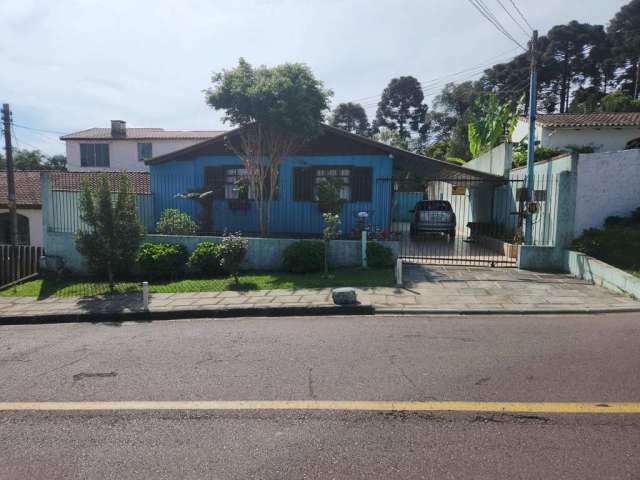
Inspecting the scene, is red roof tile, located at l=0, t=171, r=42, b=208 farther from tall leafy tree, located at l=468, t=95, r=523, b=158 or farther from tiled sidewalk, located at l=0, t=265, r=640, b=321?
tall leafy tree, located at l=468, t=95, r=523, b=158

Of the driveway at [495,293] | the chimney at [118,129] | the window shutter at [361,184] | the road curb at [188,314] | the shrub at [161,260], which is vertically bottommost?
the road curb at [188,314]

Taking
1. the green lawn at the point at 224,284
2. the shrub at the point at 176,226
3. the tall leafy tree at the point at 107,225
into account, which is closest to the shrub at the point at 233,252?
the green lawn at the point at 224,284

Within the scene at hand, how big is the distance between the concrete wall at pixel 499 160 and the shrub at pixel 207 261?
10.6m

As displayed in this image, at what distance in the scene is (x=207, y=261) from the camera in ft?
35.5

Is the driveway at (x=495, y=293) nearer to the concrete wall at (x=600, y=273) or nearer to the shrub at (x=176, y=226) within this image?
the concrete wall at (x=600, y=273)

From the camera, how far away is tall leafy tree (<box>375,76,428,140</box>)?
55.0m

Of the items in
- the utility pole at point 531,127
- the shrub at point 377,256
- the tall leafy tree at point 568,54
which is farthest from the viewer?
the tall leafy tree at point 568,54

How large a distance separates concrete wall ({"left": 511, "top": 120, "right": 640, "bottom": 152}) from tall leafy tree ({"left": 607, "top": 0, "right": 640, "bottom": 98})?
21585mm

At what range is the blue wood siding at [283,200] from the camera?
48.7 feet

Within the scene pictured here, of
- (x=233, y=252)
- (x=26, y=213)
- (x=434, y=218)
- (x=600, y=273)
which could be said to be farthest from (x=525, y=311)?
(x=26, y=213)

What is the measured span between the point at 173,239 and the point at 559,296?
A: 9.18 m

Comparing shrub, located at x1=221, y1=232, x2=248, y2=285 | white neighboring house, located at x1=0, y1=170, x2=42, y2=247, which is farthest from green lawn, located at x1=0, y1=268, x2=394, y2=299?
white neighboring house, located at x1=0, y1=170, x2=42, y2=247

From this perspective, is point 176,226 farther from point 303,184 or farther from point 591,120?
point 591,120

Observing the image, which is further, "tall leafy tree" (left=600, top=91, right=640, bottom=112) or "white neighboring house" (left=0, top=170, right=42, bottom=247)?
"tall leafy tree" (left=600, top=91, right=640, bottom=112)
